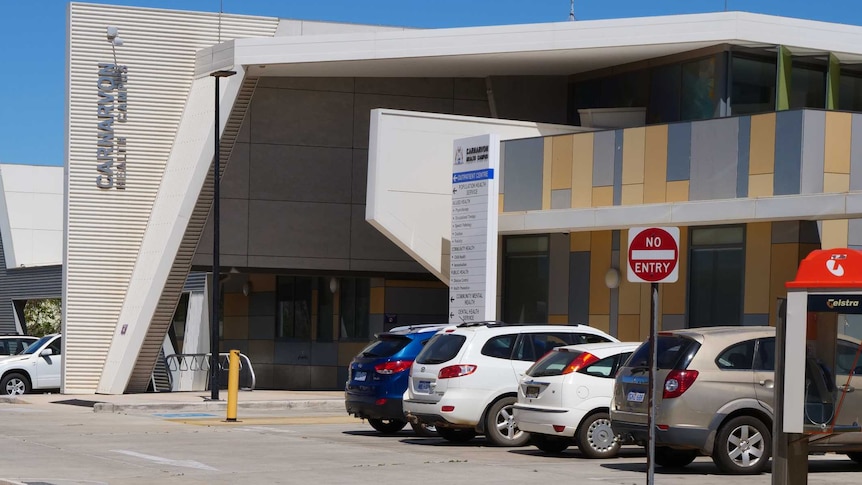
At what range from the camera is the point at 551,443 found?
57.1ft

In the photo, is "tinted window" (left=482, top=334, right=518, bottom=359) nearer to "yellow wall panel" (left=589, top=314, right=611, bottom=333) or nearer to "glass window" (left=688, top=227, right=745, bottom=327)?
"glass window" (left=688, top=227, right=745, bottom=327)

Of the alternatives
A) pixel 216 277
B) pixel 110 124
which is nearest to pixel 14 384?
pixel 110 124

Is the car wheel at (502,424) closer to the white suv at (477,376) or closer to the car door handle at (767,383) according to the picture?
the white suv at (477,376)

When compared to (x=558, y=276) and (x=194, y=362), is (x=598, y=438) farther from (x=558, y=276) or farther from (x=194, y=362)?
(x=194, y=362)

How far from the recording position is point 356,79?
34781mm

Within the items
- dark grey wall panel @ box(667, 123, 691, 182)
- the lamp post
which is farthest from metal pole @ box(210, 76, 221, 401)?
dark grey wall panel @ box(667, 123, 691, 182)

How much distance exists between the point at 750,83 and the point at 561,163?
13.7 ft

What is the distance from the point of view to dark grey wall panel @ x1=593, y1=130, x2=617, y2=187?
2603 centimetres

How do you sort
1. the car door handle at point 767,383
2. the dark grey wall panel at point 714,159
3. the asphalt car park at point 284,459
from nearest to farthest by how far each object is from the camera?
the asphalt car park at point 284,459 → the car door handle at point 767,383 → the dark grey wall panel at point 714,159

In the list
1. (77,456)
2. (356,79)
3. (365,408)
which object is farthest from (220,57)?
(77,456)

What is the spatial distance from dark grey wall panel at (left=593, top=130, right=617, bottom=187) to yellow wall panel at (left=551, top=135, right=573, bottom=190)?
641mm

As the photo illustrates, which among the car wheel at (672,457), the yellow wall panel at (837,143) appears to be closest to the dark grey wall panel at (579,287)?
the yellow wall panel at (837,143)

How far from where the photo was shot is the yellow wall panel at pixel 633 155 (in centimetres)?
2548

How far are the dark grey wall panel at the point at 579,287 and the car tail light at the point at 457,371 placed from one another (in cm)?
869
